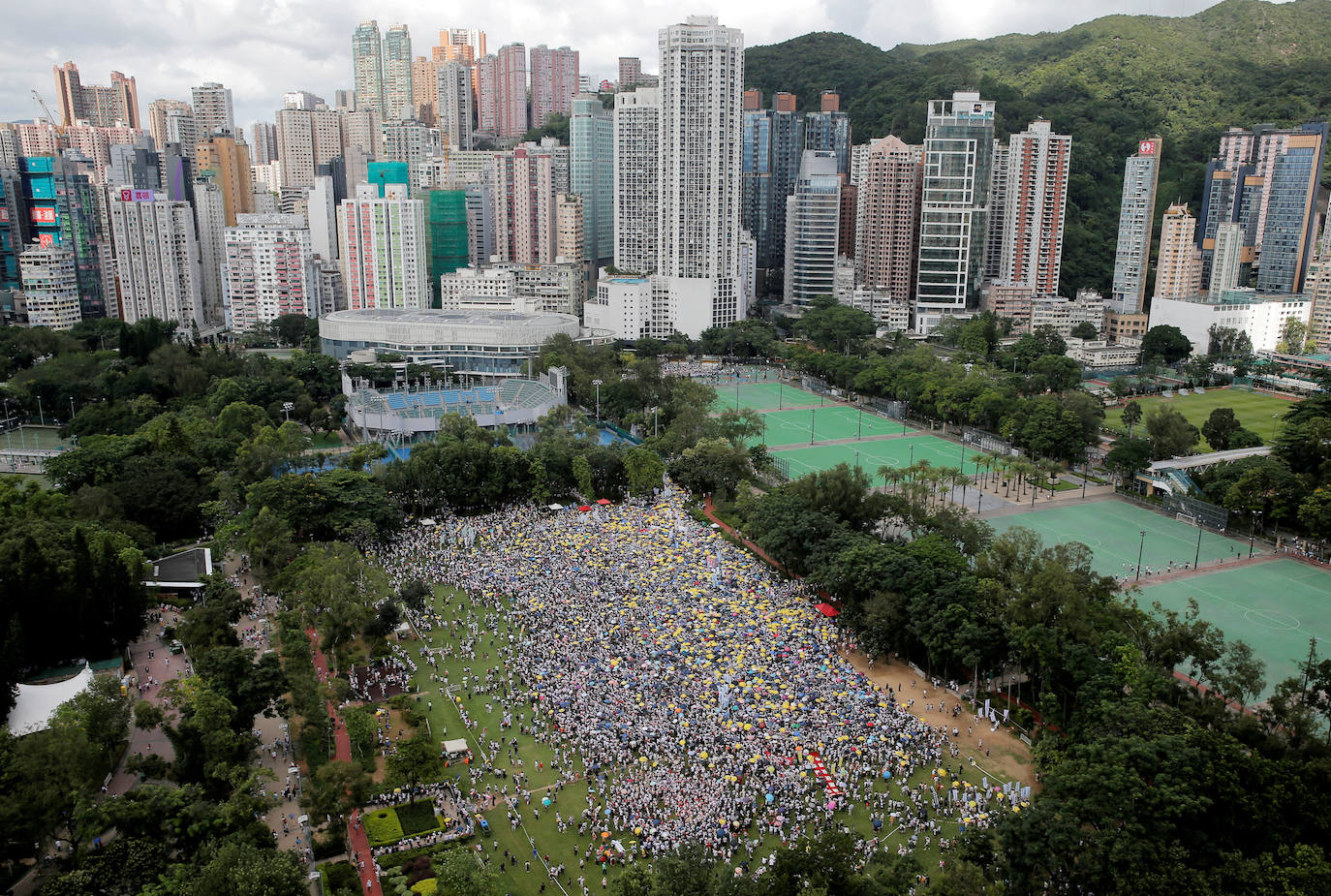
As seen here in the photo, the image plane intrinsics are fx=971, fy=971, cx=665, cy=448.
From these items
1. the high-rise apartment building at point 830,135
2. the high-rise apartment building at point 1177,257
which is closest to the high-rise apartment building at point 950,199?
the high-rise apartment building at point 1177,257

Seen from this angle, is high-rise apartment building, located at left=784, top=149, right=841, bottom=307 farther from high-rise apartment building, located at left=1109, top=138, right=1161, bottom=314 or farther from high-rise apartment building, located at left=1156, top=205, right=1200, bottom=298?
high-rise apartment building, located at left=1156, top=205, right=1200, bottom=298

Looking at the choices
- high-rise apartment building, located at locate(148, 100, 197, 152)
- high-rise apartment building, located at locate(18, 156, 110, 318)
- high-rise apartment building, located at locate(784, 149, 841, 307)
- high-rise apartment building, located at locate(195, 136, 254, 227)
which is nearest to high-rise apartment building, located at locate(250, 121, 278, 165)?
high-rise apartment building, located at locate(148, 100, 197, 152)

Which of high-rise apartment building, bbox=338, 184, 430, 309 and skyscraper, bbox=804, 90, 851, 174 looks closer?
high-rise apartment building, bbox=338, 184, 430, 309

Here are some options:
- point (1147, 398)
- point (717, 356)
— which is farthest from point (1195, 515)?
point (717, 356)

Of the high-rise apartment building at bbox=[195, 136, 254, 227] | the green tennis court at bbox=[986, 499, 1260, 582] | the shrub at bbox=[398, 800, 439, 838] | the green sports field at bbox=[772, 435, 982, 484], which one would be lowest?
the shrub at bbox=[398, 800, 439, 838]

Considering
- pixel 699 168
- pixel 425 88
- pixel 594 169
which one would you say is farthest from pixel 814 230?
pixel 425 88

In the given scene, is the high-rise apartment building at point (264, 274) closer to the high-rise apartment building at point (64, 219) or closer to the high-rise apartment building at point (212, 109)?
the high-rise apartment building at point (64, 219)

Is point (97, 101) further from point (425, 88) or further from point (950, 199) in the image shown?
point (950, 199)
